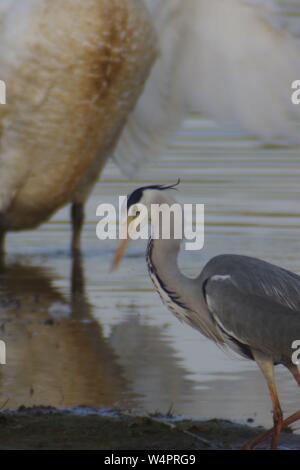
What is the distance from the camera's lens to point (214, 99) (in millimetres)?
11953

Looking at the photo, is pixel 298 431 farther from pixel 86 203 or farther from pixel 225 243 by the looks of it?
pixel 86 203

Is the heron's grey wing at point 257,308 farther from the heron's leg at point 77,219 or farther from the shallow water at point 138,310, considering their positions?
the heron's leg at point 77,219

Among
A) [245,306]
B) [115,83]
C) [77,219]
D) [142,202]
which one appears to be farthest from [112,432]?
[77,219]

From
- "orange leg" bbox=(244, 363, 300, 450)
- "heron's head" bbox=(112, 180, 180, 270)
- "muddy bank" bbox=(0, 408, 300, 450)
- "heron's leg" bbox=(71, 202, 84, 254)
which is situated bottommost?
"muddy bank" bbox=(0, 408, 300, 450)

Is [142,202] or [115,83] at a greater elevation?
[115,83]

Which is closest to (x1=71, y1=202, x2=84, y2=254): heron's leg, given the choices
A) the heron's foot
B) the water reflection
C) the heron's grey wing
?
the water reflection

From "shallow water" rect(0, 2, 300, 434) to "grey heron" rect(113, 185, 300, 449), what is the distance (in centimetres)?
44

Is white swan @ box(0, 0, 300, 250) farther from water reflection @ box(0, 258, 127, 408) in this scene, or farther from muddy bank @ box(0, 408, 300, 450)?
muddy bank @ box(0, 408, 300, 450)

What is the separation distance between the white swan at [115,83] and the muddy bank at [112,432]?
379cm

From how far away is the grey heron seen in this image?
22.5 ft

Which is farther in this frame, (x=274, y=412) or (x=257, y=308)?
(x=257, y=308)

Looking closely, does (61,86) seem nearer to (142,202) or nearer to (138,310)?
(138,310)

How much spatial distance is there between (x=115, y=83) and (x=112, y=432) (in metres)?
4.28

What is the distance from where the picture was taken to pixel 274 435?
22.0 ft
